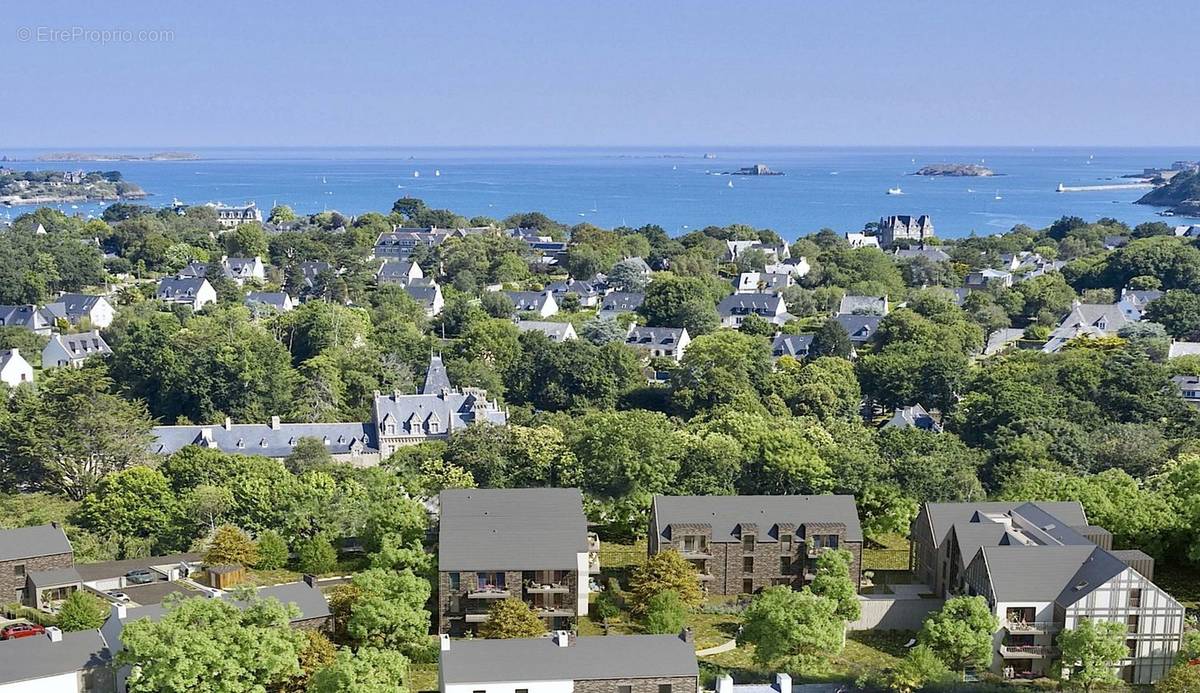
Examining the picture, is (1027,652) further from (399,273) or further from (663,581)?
(399,273)

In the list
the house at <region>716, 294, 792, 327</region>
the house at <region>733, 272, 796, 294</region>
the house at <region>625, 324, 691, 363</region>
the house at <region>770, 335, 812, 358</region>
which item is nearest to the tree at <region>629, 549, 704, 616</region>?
the house at <region>770, 335, 812, 358</region>

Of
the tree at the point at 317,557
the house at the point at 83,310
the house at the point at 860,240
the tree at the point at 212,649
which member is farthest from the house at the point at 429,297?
the tree at the point at 212,649

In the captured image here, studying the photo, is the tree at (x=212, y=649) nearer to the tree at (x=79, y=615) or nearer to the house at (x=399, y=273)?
the tree at (x=79, y=615)

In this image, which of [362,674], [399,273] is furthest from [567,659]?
[399,273]

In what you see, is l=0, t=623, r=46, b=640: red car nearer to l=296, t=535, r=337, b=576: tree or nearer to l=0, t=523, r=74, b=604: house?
l=0, t=523, r=74, b=604: house

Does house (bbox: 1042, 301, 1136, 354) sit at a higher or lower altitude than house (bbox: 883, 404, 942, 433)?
higher

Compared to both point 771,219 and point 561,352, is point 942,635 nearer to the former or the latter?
point 561,352
